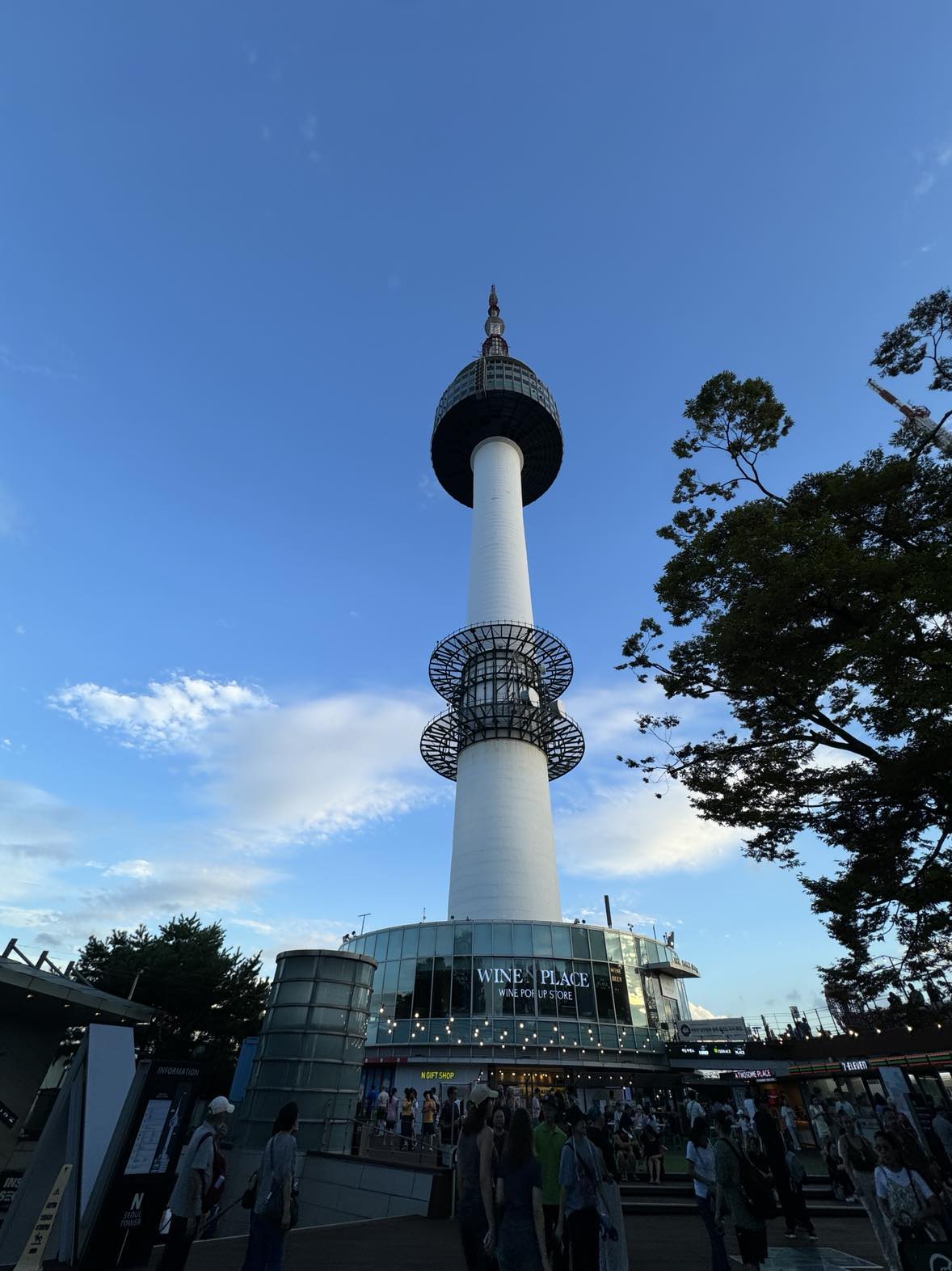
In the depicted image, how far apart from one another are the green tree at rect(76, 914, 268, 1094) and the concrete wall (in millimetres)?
22770

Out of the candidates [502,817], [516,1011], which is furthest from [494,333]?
[516,1011]

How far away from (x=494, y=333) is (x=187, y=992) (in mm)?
68937

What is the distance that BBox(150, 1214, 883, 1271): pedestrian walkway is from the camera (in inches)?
348

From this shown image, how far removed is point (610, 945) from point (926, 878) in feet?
95.7

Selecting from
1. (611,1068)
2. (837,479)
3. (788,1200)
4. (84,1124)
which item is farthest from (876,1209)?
(611,1068)

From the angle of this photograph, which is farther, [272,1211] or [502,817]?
[502,817]

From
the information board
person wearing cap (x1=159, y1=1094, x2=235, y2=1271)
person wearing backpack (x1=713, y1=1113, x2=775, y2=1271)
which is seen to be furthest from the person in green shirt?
the information board

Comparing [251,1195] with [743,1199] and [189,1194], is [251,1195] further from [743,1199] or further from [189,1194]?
[743,1199]

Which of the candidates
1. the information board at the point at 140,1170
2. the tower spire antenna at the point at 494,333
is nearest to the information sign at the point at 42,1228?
the information board at the point at 140,1170

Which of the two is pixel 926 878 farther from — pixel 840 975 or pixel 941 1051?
pixel 941 1051

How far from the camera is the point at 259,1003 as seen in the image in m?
39.1

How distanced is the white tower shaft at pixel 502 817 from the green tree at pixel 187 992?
1374 centimetres

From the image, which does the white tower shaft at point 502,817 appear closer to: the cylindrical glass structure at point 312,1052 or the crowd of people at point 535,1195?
the cylindrical glass structure at point 312,1052

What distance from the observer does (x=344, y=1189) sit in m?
14.2
